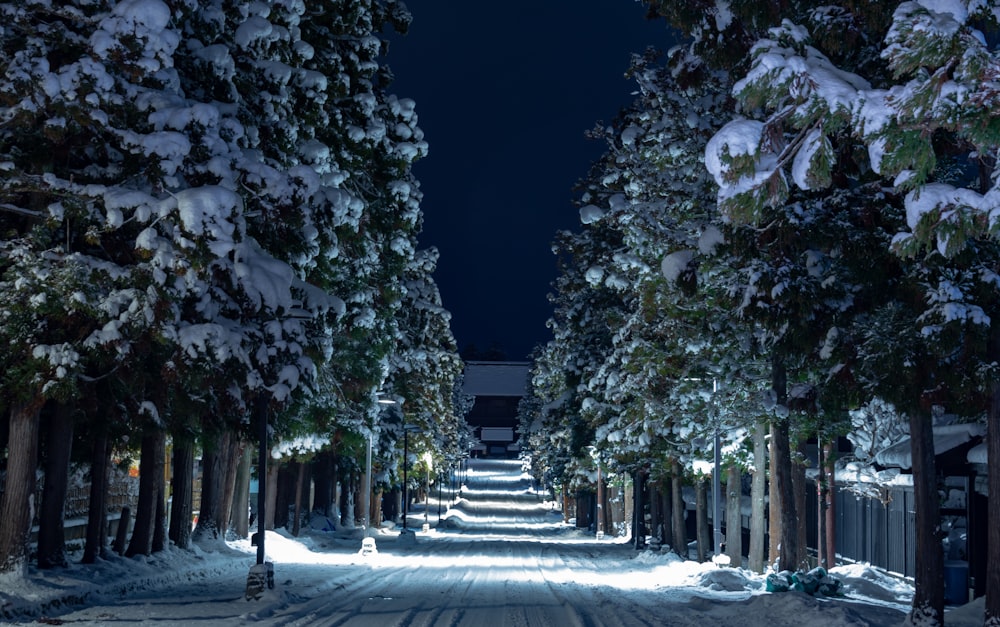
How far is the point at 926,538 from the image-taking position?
14398 millimetres

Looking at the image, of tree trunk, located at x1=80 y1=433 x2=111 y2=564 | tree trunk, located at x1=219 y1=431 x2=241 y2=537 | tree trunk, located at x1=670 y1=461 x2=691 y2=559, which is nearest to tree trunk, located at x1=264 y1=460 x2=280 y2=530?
tree trunk, located at x1=219 y1=431 x2=241 y2=537

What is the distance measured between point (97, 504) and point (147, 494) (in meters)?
2.59

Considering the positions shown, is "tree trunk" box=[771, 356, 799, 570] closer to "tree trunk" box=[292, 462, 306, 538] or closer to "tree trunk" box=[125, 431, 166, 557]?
"tree trunk" box=[125, 431, 166, 557]

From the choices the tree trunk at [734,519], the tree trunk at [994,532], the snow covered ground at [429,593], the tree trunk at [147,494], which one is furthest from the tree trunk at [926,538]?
the tree trunk at [147,494]

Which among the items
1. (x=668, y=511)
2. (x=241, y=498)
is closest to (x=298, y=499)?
(x=241, y=498)

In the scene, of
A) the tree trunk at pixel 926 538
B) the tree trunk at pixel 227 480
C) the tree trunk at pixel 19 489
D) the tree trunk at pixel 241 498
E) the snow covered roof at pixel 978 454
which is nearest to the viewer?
the tree trunk at pixel 926 538

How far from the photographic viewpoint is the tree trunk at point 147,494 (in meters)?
23.3

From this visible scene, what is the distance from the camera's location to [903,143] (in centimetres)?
851

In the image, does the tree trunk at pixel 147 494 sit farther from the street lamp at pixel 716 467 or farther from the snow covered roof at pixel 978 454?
the snow covered roof at pixel 978 454

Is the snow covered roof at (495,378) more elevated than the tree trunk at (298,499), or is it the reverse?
the snow covered roof at (495,378)

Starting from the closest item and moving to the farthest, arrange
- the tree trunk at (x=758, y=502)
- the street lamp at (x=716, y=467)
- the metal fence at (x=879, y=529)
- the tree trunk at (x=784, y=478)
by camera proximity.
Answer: the tree trunk at (x=784, y=478)
the tree trunk at (x=758, y=502)
the street lamp at (x=716, y=467)
the metal fence at (x=879, y=529)

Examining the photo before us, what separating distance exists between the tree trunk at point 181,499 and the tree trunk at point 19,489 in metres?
9.51

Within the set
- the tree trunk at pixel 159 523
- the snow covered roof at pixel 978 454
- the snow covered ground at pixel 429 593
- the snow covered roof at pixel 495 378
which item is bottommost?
the snow covered ground at pixel 429 593

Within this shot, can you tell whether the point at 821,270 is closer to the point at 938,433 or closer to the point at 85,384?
the point at 938,433
